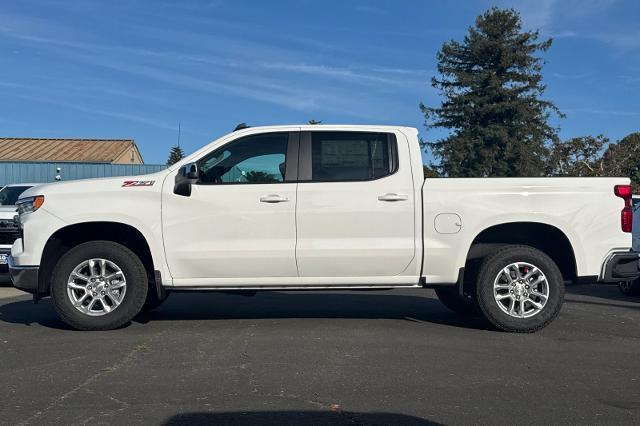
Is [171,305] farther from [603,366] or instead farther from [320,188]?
[603,366]

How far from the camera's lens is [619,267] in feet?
21.9

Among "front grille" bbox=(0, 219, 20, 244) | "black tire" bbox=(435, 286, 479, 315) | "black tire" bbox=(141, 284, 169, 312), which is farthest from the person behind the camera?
"front grille" bbox=(0, 219, 20, 244)

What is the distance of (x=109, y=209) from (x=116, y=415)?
9.57 feet

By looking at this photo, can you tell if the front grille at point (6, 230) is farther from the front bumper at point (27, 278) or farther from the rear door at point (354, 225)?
the rear door at point (354, 225)

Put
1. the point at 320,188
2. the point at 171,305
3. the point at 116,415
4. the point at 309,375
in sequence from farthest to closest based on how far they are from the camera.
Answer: the point at 171,305, the point at 320,188, the point at 309,375, the point at 116,415

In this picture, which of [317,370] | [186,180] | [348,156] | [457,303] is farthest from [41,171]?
[317,370]

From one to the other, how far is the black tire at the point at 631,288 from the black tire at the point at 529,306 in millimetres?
4525

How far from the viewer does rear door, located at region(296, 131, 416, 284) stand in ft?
21.5

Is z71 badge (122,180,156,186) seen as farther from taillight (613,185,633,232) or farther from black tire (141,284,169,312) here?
Result: taillight (613,185,633,232)

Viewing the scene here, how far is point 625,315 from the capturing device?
8.22 metres

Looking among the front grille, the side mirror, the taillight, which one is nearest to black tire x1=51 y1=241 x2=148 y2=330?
the side mirror

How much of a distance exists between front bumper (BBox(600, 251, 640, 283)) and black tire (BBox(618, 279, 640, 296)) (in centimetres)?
401

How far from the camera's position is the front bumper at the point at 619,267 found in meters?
6.65

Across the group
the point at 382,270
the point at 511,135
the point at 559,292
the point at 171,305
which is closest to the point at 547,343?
the point at 559,292
